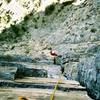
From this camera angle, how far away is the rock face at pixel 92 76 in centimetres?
361

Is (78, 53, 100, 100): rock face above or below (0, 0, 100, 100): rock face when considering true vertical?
A: below

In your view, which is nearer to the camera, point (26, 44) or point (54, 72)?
point (54, 72)

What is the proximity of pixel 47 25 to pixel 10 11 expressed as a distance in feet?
6.54

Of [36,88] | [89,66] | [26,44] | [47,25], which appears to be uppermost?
[47,25]

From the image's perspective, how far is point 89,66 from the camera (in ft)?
13.1

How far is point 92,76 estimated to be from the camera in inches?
148

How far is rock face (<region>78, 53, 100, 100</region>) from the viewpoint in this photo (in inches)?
142

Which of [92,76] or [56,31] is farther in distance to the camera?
[56,31]

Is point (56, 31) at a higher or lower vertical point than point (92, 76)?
higher

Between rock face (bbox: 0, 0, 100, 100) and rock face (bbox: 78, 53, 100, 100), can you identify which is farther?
rock face (bbox: 0, 0, 100, 100)

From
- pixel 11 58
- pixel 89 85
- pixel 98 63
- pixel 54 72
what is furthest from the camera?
pixel 11 58

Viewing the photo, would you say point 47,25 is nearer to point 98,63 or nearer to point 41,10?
point 41,10

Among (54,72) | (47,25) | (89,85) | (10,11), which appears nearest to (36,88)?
(89,85)

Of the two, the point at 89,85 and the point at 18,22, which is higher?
the point at 18,22
